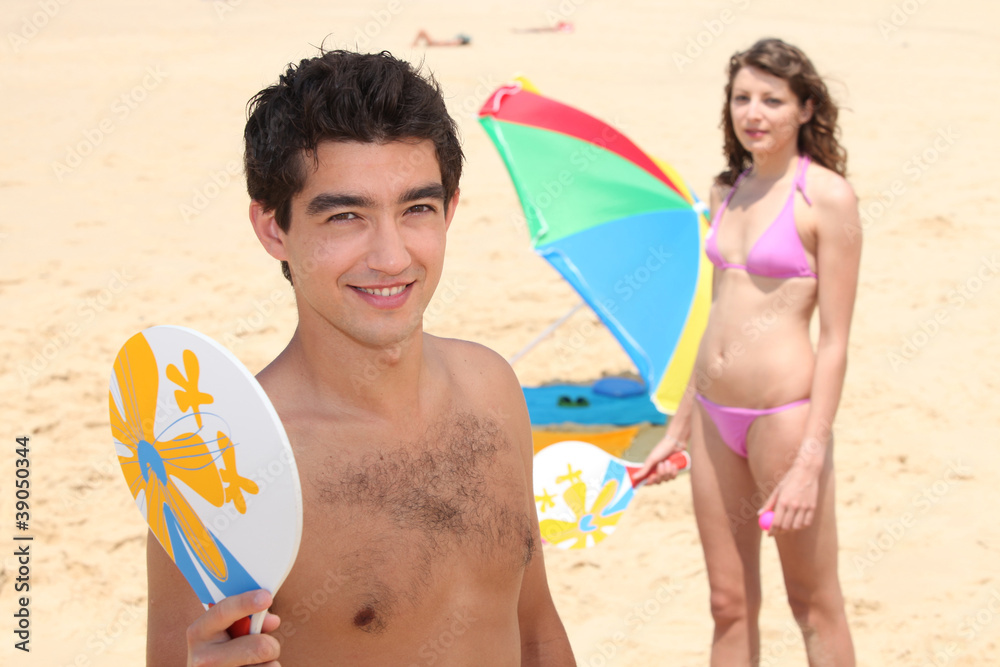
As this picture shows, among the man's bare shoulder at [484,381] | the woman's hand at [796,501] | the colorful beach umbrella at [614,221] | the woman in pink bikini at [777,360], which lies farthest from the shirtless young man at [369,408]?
the colorful beach umbrella at [614,221]

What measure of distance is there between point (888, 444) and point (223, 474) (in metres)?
4.95

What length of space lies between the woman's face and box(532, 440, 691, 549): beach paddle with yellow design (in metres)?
1.07

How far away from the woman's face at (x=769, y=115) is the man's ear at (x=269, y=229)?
6.08 feet

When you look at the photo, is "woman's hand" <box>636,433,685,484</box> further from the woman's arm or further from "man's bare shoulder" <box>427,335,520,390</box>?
"man's bare shoulder" <box>427,335,520,390</box>

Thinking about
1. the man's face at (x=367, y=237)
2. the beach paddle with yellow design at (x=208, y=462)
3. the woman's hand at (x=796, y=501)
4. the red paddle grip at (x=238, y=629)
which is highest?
the man's face at (x=367, y=237)

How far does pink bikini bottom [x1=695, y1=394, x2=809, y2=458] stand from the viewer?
292 centimetres

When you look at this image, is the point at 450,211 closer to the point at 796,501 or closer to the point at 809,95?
the point at 796,501

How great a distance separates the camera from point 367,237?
1.56 meters

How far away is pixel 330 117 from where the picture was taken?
5.10 ft

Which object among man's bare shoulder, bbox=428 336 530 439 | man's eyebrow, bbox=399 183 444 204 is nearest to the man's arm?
man's bare shoulder, bbox=428 336 530 439

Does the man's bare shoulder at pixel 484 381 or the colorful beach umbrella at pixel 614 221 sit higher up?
the colorful beach umbrella at pixel 614 221

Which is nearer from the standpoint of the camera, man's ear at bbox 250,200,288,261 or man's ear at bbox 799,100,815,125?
man's ear at bbox 250,200,288,261

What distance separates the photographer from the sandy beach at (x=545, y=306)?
4.11m

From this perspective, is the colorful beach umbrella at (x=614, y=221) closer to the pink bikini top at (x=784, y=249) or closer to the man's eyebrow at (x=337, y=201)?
the pink bikini top at (x=784, y=249)
